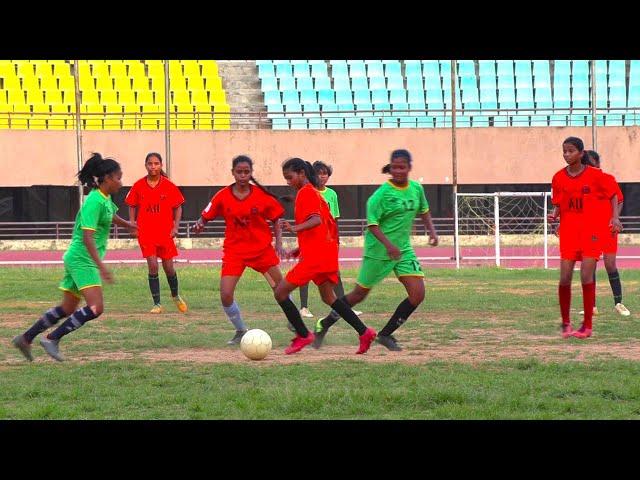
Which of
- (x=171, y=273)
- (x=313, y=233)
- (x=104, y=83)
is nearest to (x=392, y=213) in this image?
(x=313, y=233)

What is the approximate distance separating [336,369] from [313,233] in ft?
5.52

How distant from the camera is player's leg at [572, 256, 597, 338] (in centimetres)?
1293

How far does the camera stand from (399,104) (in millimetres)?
45062

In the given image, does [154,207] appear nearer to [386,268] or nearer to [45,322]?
[45,322]

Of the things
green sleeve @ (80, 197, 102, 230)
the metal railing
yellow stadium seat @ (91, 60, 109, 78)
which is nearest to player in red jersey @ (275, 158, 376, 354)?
green sleeve @ (80, 197, 102, 230)

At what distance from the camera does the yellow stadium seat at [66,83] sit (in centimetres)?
4456

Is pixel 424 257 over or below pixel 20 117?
below

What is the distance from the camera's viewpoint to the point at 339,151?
4194 centimetres

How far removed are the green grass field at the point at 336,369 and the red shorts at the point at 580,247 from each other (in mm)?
934

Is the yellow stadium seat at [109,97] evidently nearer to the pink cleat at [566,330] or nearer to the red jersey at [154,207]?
the red jersey at [154,207]

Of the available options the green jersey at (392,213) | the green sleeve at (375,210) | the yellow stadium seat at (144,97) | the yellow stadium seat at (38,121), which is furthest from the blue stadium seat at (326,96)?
the green sleeve at (375,210)

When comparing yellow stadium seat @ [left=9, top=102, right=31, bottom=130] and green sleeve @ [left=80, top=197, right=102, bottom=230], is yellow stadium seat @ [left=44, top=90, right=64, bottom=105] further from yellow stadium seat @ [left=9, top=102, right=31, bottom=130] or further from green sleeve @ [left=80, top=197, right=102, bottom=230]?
green sleeve @ [left=80, top=197, right=102, bottom=230]
